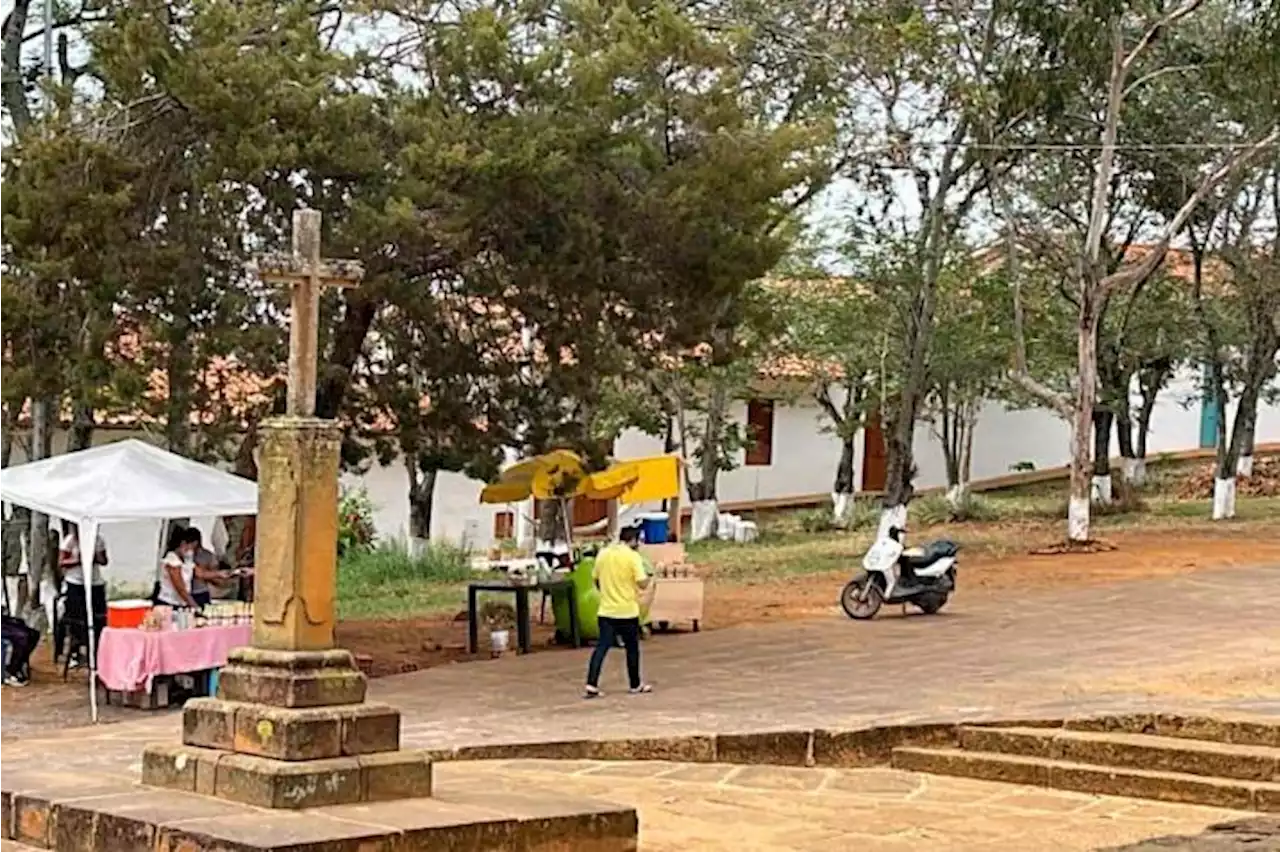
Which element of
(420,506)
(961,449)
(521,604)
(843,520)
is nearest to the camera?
(521,604)

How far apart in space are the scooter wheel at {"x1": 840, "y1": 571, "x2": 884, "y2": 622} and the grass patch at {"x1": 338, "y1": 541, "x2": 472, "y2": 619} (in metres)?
4.81

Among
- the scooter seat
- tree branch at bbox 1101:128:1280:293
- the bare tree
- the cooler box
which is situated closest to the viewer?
the cooler box

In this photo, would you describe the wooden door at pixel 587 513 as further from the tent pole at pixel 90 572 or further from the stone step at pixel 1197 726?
the stone step at pixel 1197 726

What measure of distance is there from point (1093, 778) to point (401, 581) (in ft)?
48.0

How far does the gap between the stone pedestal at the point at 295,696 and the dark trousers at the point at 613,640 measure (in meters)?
5.31

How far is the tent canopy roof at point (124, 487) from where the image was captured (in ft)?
46.0

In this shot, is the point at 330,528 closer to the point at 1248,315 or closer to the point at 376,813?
the point at 376,813

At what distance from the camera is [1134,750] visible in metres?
10.3

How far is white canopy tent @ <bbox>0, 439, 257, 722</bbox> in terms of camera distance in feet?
45.8

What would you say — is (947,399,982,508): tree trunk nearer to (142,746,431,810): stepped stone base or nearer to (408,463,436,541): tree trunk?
(408,463,436,541): tree trunk

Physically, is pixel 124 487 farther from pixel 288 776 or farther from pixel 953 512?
pixel 953 512

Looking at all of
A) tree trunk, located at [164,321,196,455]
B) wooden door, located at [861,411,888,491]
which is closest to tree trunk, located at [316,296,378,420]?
tree trunk, located at [164,321,196,455]

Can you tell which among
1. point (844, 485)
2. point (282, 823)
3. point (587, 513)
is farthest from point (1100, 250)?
point (282, 823)

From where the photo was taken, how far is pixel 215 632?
14.0 meters
